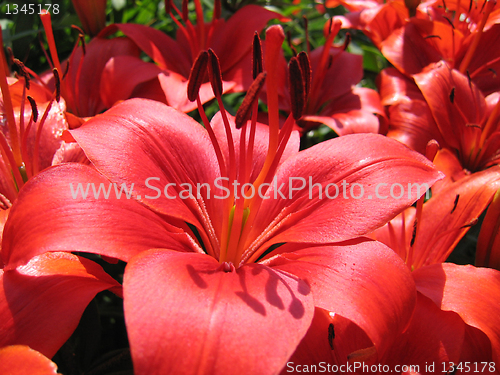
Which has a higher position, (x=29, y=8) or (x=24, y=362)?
(x=29, y=8)

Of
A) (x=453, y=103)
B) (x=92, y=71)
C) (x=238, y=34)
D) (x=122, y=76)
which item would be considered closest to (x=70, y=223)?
(x=122, y=76)

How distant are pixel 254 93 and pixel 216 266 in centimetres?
25

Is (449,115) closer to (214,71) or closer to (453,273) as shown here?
(453,273)

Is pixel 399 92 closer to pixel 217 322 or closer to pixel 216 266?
pixel 216 266

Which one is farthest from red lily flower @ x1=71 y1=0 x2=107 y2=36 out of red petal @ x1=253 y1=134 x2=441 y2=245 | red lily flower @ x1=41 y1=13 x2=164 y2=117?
red petal @ x1=253 y1=134 x2=441 y2=245

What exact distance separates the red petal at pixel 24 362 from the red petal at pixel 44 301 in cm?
2

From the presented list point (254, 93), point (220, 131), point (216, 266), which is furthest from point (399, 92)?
point (216, 266)

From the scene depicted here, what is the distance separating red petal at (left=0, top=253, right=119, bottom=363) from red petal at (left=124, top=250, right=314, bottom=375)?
0.11 meters

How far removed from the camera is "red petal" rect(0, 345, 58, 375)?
0.51 m

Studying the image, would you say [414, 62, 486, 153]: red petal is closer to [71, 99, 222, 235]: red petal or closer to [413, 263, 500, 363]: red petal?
[413, 263, 500, 363]: red petal

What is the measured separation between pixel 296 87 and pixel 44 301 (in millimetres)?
455

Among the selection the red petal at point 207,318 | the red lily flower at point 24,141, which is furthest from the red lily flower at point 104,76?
the red petal at point 207,318

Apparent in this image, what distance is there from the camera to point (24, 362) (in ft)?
1.69

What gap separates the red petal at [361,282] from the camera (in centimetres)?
54
